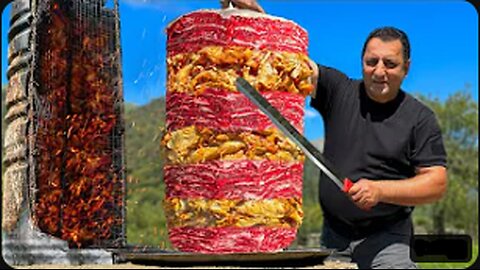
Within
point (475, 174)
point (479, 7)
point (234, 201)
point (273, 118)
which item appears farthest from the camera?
point (475, 174)

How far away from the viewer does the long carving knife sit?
1341 mm

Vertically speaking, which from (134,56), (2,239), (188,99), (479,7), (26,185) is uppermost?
(479,7)

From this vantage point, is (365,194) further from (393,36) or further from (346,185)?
(393,36)

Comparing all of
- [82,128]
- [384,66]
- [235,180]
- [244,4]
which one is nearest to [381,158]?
[384,66]

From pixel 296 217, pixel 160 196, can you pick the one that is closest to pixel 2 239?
pixel 160 196

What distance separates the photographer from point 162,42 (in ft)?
5.06

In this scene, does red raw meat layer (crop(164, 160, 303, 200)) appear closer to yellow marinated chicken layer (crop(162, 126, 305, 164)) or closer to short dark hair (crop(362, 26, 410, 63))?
yellow marinated chicken layer (crop(162, 126, 305, 164))

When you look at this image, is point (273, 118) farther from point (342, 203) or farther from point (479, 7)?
point (479, 7)

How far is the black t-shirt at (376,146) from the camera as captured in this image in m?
1.46

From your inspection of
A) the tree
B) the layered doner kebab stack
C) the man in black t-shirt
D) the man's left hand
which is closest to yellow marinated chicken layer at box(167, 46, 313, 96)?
the layered doner kebab stack

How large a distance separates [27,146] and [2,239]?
0.20 m

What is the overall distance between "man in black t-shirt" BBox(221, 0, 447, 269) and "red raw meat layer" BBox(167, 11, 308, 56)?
0.09m

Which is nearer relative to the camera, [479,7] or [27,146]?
[27,146]

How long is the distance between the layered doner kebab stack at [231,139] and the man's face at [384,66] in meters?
0.13
